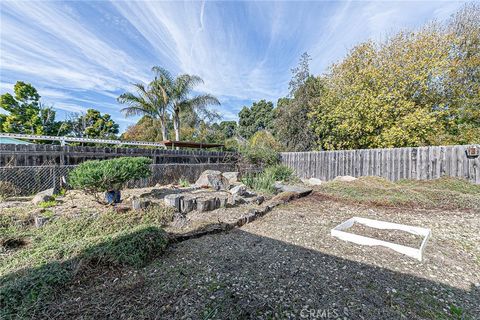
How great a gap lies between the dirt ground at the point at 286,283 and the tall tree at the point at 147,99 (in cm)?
1282

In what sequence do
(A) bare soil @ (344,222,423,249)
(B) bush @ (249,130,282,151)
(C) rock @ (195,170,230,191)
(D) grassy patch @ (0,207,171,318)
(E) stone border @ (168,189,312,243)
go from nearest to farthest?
(D) grassy patch @ (0,207,171,318)
(A) bare soil @ (344,222,423,249)
(E) stone border @ (168,189,312,243)
(C) rock @ (195,170,230,191)
(B) bush @ (249,130,282,151)

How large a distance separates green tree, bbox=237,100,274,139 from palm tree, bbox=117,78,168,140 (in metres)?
14.3

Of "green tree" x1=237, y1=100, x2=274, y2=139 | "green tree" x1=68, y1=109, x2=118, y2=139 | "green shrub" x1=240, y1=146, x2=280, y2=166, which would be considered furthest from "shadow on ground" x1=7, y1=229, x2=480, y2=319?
"green tree" x1=237, y1=100, x2=274, y2=139

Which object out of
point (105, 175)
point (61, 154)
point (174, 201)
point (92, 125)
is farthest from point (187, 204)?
point (92, 125)

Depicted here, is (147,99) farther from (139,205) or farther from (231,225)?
(231,225)

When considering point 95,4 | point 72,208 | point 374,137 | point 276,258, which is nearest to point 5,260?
A: point 72,208

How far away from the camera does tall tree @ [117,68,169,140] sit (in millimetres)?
13242

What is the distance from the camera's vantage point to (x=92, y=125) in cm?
2159

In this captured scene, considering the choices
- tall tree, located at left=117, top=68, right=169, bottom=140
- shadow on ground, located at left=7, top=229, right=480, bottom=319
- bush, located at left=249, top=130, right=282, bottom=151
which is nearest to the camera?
shadow on ground, located at left=7, top=229, right=480, bottom=319

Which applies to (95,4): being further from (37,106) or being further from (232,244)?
(37,106)

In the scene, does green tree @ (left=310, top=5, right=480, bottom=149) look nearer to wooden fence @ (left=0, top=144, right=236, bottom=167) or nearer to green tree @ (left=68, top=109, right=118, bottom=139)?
wooden fence @ (left=0, top=144, right=236, bottom=167)

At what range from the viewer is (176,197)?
12.2 ft

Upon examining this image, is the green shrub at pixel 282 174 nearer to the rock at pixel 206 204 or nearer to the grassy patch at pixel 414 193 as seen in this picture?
the grassy patch at pixel 414 193

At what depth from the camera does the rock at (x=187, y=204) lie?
3.67 m
